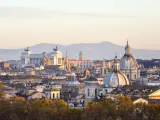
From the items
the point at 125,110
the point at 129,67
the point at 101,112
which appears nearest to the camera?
the point at 125,110

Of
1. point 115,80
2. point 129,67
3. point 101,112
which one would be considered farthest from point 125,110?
point 129,67

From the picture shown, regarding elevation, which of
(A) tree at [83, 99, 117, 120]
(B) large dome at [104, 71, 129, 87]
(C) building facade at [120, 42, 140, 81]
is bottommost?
(A) tree at [83, 99, 117, 120]

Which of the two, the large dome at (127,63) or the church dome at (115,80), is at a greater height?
the large dome at (127,63)

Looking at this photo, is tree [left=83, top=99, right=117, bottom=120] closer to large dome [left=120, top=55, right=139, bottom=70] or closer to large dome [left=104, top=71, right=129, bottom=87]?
large dome [left=104, top=71, right=129, bottom=87]

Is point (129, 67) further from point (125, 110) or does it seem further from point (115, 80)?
point (125, 110)

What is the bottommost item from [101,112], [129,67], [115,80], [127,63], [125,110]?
[101,112]

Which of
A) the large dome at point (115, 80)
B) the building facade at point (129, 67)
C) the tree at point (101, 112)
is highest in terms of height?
the building facade at point (129, 67)

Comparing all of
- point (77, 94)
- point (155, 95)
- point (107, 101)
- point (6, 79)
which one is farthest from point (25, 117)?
point (6, 79)

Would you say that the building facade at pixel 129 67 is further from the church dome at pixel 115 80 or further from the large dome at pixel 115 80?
the large dome at pixel 115 80

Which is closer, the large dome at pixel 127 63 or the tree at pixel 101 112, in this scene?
the tree at pixel 101 112

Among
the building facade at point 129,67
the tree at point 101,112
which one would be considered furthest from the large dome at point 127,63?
the tree at point 101,112

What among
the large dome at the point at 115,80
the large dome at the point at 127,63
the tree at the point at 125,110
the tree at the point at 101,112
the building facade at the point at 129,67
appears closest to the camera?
the tree at the point at 125,110

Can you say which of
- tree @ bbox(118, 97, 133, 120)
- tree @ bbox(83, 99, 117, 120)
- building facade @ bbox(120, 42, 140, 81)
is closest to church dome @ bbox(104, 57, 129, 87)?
building facade @ bbox(120, 42, 140, 81)
